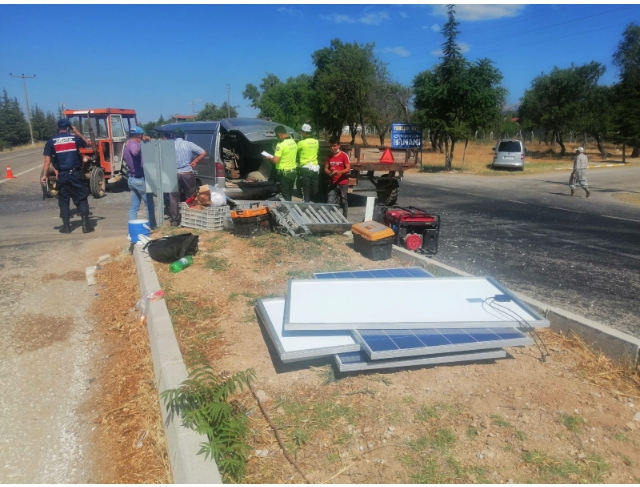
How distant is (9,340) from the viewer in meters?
4.89

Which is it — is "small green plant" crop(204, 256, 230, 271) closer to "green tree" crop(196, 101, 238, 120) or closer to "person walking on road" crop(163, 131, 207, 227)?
"person walking on road" crop(163, 131, 207, 227)

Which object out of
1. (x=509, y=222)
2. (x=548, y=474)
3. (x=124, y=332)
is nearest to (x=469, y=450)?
(x=548, y=474)

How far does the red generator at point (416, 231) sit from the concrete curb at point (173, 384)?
3664 millimetres

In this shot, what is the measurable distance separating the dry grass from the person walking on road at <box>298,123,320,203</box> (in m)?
4.91

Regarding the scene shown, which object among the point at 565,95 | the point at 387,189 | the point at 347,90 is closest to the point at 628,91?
the point at 565,95

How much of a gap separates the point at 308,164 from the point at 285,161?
0.46 metres

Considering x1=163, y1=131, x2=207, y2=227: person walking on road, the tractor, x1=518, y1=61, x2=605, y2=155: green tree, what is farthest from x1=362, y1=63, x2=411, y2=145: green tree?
x1=163, y1=131, x2=207, y2=227: person walking on road

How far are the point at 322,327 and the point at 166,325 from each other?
57.3 inches

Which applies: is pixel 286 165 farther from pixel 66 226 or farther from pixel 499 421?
pixel 499 421

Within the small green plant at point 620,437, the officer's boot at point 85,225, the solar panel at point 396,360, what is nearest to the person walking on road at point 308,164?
the officer's boot at point 85,225

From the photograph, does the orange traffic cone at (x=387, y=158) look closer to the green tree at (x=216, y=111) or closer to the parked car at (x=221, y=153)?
the parked car at (x=221, y=153)

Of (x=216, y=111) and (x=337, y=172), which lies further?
(x=216, y=111)

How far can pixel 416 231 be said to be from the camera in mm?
7758

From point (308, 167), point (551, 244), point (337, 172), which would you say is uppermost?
point (308, 167)
